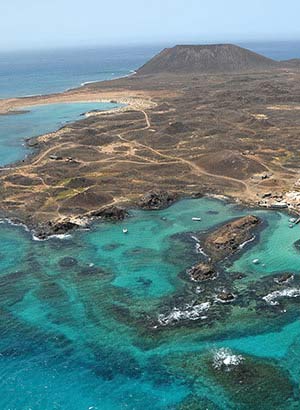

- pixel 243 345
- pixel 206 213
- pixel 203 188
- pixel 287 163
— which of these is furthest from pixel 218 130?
pixel 243 345

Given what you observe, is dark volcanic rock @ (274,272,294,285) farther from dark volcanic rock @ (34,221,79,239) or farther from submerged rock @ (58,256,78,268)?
dark volcanic rock @ (34,221,79,239)

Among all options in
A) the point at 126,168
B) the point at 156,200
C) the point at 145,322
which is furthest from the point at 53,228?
the point at 126,168

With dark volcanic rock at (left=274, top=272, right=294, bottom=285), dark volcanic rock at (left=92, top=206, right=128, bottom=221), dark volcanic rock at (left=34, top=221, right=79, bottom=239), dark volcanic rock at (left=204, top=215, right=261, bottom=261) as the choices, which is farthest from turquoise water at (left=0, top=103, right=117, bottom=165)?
dark volcanic rock at (left=274, top=272, right=294, bottom=285)

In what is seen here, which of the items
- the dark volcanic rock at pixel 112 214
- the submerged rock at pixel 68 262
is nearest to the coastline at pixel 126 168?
the dark volcanic rock at pixel 112 214

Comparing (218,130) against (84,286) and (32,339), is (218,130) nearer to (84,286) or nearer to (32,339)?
(84,286)

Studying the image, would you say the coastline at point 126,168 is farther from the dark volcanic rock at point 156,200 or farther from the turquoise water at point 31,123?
the turquoise water at point 31,123

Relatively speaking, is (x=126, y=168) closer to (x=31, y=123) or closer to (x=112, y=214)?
(x=112, y=214)
